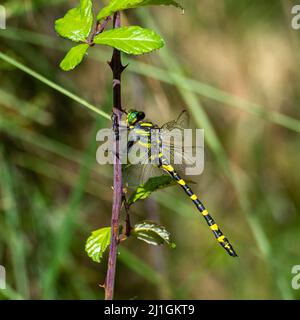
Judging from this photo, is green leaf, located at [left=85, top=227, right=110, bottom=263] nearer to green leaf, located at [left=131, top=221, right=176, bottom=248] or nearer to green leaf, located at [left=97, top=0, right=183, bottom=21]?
green leaf, located at [left=131, top=221, right=176, bottom=248]

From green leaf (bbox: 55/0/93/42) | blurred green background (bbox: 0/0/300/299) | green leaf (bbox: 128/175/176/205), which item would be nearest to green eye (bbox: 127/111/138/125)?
green leaf (bbox: 128/175/176/205)

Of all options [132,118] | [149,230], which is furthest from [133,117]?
[149,230]

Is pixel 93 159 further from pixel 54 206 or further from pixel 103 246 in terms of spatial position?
pixel 103 246

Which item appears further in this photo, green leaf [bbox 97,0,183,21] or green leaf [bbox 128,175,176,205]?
green leaf [bbox 128,175,176,205]

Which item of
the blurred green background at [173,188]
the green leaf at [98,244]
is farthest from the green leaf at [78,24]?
the blurred green background at [173,188]

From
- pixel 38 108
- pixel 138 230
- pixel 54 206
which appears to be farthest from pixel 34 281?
pixel 138 230

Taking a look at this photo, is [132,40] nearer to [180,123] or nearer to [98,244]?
[98,244]
